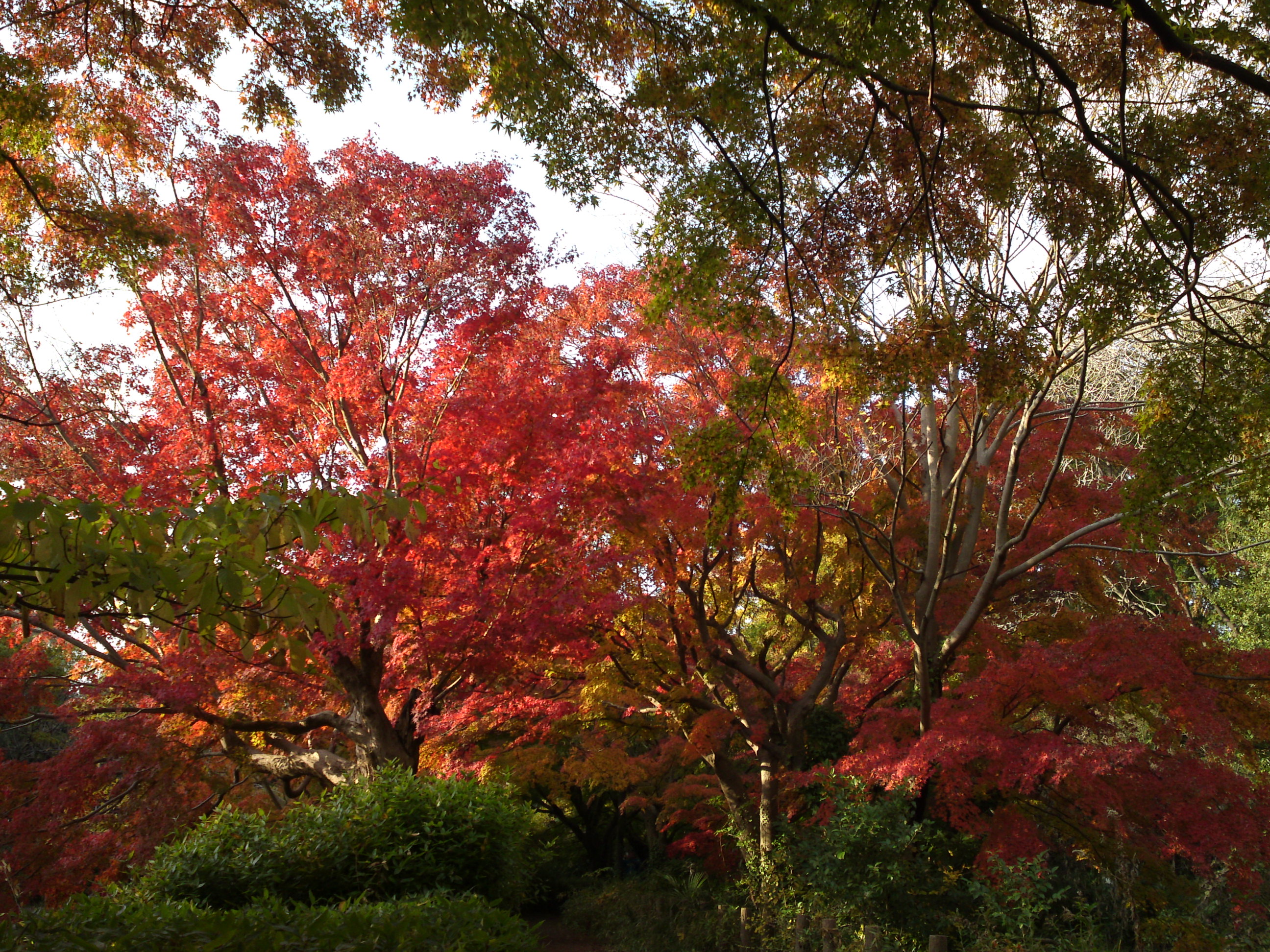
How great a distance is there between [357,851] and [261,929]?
8.76 feet

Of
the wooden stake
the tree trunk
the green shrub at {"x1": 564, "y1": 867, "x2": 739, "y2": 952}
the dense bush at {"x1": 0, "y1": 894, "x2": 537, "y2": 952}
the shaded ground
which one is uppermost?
the tree trunk

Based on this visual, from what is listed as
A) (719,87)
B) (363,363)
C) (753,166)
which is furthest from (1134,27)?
(363,363)

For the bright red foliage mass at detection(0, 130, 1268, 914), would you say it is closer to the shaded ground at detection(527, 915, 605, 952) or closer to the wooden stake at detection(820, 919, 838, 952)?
the wooden stake at detection(820, 919, 838, 952)

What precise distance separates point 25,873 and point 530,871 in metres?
4.38

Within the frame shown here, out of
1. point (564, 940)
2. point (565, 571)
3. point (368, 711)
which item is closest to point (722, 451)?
point (565, 571)

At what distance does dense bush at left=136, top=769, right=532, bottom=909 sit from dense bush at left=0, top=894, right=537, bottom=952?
114 cm

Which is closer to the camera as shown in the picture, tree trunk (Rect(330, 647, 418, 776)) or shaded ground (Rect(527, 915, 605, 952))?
tree trunk (Rect(330, 647, 418, 776))

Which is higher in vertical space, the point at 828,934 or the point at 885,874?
the point at 885,874

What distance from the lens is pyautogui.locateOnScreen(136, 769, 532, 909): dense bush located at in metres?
5.45

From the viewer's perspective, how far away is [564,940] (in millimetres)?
12281

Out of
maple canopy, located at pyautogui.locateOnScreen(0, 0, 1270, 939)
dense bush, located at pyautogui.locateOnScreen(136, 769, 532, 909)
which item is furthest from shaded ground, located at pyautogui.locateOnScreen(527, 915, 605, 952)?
dense bush, located at pyautogui.locateOnScreen(136, 769, 532, 909)

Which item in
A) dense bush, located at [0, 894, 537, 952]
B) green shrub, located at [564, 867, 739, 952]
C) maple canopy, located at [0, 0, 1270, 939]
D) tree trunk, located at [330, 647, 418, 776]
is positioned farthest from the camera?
green shrub, located at [564, 867, 739, 952]

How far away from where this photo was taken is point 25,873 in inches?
287

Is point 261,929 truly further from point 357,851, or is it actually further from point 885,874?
point 885,874
